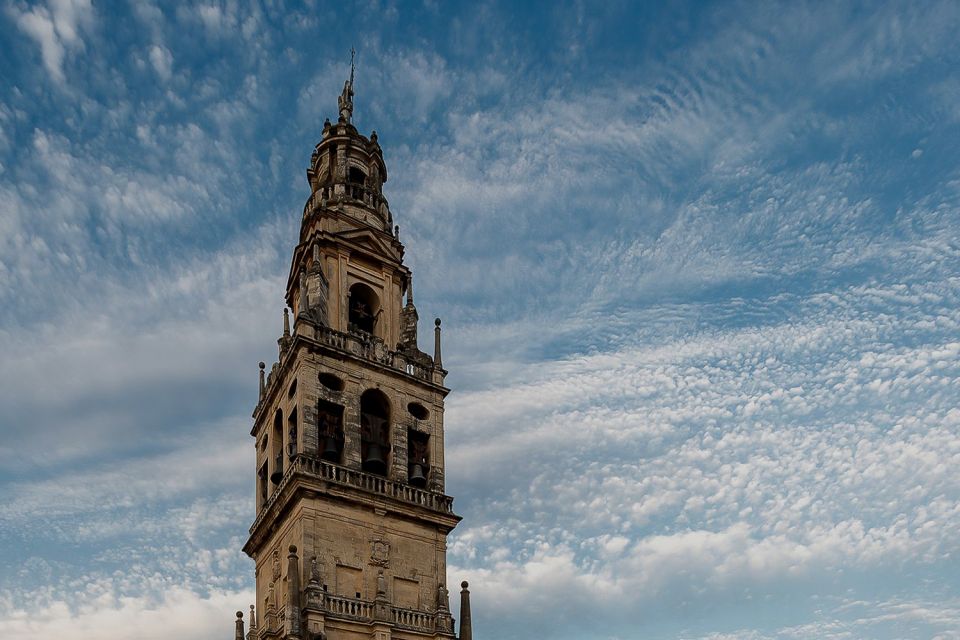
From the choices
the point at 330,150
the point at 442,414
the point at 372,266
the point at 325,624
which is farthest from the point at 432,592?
the point at 330,150

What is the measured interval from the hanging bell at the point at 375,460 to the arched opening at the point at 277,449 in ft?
11.9

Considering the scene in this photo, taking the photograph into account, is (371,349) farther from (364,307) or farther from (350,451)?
(350,451)

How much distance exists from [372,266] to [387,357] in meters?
5.55

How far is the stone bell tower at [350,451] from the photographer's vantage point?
3525 cm

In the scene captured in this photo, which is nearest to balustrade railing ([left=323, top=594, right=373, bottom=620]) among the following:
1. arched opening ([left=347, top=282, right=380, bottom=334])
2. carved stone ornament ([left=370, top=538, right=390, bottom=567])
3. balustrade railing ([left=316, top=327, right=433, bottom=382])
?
carved stone ornament ([left=370, top=538, right=390, bottom=567])

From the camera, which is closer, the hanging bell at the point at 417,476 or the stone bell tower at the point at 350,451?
the stone bell tower at the point at 350,451

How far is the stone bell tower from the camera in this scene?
35250mm

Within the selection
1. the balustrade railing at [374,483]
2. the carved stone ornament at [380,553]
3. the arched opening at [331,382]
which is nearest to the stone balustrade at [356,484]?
the balustrade railing at [374,483]

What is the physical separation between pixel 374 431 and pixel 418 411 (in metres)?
2.37

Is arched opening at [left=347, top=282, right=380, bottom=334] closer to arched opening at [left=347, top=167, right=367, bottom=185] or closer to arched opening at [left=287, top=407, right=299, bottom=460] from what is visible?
arched opening at [left=287, top=407, right=299, bottom=460]

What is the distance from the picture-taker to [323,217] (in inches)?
1766

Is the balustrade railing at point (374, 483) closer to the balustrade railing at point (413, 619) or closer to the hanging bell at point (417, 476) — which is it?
the hanging bell at point (417, 476)

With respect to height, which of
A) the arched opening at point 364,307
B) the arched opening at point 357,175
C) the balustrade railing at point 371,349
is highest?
the arched opening at point 357,175

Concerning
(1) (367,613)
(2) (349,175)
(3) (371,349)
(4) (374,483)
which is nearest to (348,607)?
(1) (367,613)
